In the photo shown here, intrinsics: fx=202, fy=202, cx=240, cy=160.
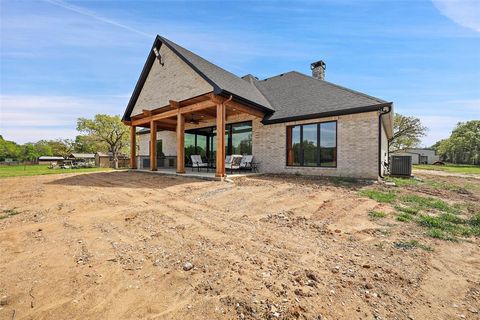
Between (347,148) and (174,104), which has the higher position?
(174,104)

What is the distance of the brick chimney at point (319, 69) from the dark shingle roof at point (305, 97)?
1504mm

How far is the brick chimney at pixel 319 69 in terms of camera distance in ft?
48.9

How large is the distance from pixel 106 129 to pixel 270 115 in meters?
32.7

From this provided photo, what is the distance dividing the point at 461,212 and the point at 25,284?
7750 mm

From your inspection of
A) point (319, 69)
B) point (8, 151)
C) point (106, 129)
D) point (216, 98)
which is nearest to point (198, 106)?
point (216, 98)

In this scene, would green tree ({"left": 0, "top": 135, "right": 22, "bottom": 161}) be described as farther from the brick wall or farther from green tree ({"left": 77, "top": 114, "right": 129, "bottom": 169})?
the brick wall

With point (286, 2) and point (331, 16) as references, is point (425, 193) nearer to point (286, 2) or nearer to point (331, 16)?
point (331, 16)

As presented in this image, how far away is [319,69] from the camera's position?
587 inches

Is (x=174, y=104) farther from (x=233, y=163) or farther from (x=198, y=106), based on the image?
(x=233, y=163)

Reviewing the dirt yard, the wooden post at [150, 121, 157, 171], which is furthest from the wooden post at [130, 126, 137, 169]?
the dirt yard

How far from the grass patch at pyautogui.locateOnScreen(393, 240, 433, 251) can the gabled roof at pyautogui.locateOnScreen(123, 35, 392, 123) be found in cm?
686

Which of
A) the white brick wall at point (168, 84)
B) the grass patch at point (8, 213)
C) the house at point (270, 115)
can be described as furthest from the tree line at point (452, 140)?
the grass patch at point (8, 213)

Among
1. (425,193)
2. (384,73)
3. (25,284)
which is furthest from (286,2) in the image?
(25,284)

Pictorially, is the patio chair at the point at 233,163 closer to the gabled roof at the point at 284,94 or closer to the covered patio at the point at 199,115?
the covered patio at the point at 199,115
